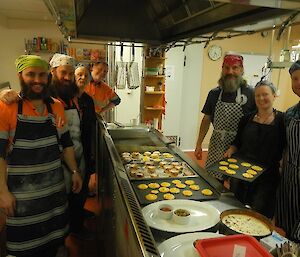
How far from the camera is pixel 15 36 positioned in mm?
4887

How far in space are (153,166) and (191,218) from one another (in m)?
0.82

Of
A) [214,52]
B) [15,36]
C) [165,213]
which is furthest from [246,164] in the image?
[15,36]

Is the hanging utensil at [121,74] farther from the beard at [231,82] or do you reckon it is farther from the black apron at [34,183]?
the black apron at [34,183]

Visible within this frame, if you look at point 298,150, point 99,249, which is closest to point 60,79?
point 99,249

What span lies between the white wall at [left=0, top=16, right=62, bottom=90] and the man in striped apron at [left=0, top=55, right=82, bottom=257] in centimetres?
352

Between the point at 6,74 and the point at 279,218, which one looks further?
the point at 6,74

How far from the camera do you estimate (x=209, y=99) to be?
300cm

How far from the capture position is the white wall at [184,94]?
5609mm

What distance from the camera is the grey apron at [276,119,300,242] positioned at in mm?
1979

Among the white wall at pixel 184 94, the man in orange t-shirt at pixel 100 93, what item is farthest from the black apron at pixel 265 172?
the white wall at pixel 184 94

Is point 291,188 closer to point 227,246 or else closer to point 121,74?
point 227,246

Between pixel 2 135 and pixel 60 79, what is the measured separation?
2.83 feet

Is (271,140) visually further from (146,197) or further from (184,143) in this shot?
(184,143)

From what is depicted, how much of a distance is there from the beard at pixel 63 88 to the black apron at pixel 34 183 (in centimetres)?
46
